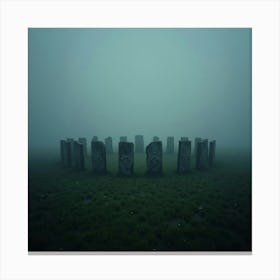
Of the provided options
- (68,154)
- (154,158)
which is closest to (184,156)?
(154,158)

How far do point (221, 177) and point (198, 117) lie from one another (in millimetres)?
29998

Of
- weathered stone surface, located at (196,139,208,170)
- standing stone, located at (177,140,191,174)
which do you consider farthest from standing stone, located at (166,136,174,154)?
standing stone, located at (177,140,191,174)

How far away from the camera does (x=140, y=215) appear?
15.9 ft

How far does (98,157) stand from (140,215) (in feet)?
14.1

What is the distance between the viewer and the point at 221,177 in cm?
812

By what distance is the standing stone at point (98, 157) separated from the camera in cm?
824

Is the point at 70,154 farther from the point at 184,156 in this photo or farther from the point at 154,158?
the point at 184,156

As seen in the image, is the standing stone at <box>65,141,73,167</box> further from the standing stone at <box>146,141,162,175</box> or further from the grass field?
the standing stone at <box>146,141,162,175</box>

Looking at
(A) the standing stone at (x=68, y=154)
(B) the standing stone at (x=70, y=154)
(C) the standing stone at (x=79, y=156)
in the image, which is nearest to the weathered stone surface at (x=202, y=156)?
(C) the standing stone at (x=79, y=156)

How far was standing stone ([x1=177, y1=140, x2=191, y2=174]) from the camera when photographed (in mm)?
8234

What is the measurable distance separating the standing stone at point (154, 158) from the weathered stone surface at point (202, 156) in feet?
8.04

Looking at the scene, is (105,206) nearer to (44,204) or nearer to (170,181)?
(44,204)

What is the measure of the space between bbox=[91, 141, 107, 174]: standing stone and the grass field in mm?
916
